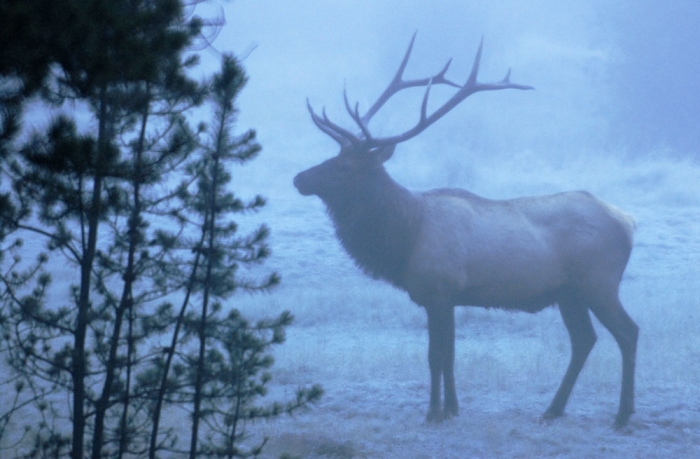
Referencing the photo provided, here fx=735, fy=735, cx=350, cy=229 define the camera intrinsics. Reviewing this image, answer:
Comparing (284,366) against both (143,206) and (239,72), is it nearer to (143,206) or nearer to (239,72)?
(143,206)

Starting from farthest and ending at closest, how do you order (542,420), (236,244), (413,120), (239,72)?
(413,120) < (542,420) < (236,244) < (239,72)

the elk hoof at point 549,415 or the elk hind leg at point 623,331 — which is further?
the elk hind leg at point 623,331

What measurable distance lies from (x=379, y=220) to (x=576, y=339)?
1.34m

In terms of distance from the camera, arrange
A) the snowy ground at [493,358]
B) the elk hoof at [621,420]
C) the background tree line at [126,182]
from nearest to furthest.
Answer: the background tree line at [126,182], the snowy ground at [493,358], the elk hoof at [621,420]

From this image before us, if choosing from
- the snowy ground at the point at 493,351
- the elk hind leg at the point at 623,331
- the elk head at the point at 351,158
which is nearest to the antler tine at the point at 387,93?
the elk head at the point at 351,158

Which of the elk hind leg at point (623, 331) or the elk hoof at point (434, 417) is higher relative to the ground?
the elk hind leg at point (623, 331)

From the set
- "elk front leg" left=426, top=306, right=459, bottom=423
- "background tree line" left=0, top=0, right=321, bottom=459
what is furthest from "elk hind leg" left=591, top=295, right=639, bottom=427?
"background tree line" left=0, top=0, right=321, bottom=459

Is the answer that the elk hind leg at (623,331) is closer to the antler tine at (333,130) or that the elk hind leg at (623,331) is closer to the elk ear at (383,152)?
the elk ear at (383,152)

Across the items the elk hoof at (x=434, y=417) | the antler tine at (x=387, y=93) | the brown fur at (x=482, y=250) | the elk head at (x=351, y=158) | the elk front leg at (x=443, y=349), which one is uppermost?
the antler tine at (x=387, y=93)

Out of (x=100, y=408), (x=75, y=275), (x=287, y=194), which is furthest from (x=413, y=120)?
(x=100, y=408)

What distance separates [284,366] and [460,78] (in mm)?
2524

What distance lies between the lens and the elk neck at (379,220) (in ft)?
14.0

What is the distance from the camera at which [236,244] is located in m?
2.65

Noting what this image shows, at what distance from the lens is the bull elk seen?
409cm
